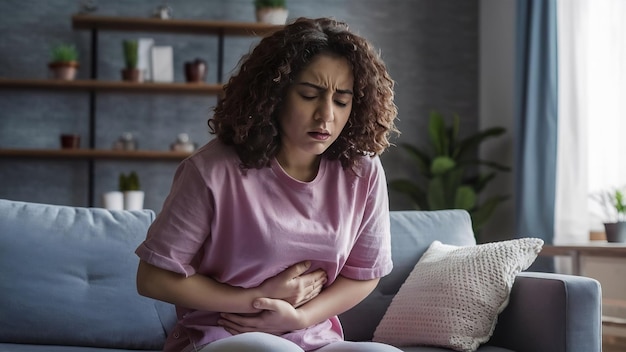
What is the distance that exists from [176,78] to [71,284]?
2.71m

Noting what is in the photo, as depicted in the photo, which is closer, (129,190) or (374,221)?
(374,221)

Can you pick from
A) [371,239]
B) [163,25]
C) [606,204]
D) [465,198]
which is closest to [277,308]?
[371,239]

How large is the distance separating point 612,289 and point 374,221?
2337 millimetres

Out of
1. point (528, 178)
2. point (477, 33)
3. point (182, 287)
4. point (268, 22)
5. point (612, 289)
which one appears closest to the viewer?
point (182, 287)

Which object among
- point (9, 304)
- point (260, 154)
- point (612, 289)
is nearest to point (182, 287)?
point (260, 154)

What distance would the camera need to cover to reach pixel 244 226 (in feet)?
5.22

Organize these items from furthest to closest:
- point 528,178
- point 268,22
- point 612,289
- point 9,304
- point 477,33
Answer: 1. point 477,33
2. point 268,22
3. point 528,178
4. point 612,289
5. point 9,304

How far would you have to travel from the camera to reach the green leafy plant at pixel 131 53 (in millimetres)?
4566

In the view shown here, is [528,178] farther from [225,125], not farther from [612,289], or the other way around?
[225,125]

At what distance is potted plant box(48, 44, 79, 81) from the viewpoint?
457 centimetres

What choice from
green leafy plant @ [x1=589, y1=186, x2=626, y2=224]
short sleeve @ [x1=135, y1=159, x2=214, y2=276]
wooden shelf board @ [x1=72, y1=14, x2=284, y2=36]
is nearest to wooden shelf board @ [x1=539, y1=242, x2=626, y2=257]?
green leafy plant @ [x1=589, y1=186, x2=626, y2=224]

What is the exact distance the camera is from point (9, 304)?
2.28 metres

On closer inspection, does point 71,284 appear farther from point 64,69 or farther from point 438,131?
point 438,131

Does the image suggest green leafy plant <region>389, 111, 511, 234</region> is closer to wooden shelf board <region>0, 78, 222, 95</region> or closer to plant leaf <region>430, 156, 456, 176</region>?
plant leaf <region>430, 156, 456, 176</region>
